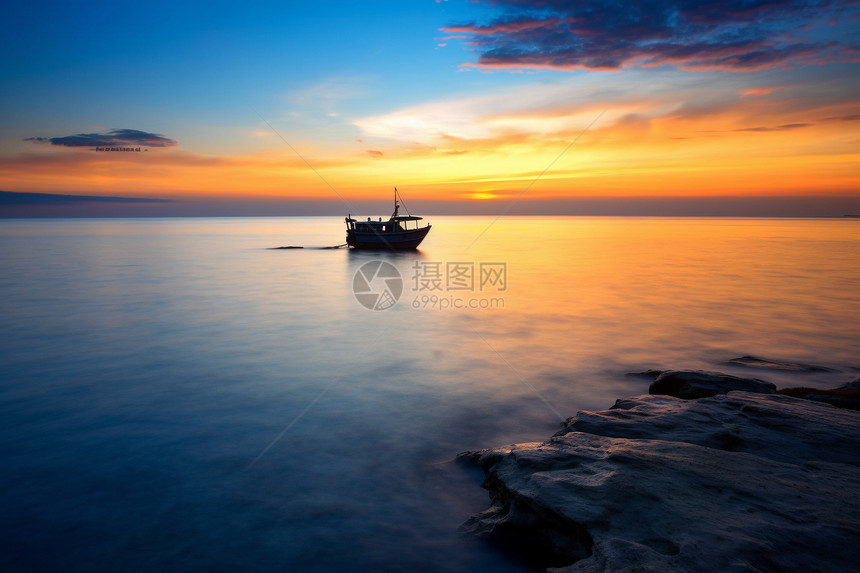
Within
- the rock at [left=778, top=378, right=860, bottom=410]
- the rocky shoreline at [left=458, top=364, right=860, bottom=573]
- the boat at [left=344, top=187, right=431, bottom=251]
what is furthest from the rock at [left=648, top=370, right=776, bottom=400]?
the boat at [left=344, top=187, right=431, bottom=251]

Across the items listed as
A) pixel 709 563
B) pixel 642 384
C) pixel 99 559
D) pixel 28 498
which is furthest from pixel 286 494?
pixel 642 384

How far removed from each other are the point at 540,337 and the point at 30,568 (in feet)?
42.3

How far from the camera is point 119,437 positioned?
7.34 metres

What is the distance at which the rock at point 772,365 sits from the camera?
36.0ft

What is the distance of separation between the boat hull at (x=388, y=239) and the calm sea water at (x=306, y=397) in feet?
80.2

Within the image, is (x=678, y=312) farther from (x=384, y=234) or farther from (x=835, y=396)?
(x=384, y=234)

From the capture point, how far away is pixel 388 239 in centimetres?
4872

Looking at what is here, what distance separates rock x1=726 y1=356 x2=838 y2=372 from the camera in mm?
10969

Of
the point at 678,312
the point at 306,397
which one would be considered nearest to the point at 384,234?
the point at 678,312

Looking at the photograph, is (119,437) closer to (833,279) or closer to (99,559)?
(99,559)

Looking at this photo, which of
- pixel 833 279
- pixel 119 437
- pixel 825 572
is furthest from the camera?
pixel 833 279

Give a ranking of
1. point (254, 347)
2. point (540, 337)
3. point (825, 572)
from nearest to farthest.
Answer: point (825, 572), point (254, 347), point (540, 337)

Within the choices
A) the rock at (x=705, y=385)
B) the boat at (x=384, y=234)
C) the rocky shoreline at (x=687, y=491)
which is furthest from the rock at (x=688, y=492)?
the boat at (x=384, y=234)

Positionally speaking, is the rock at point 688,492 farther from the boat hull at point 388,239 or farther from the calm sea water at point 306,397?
the boat hull at point 388,239
